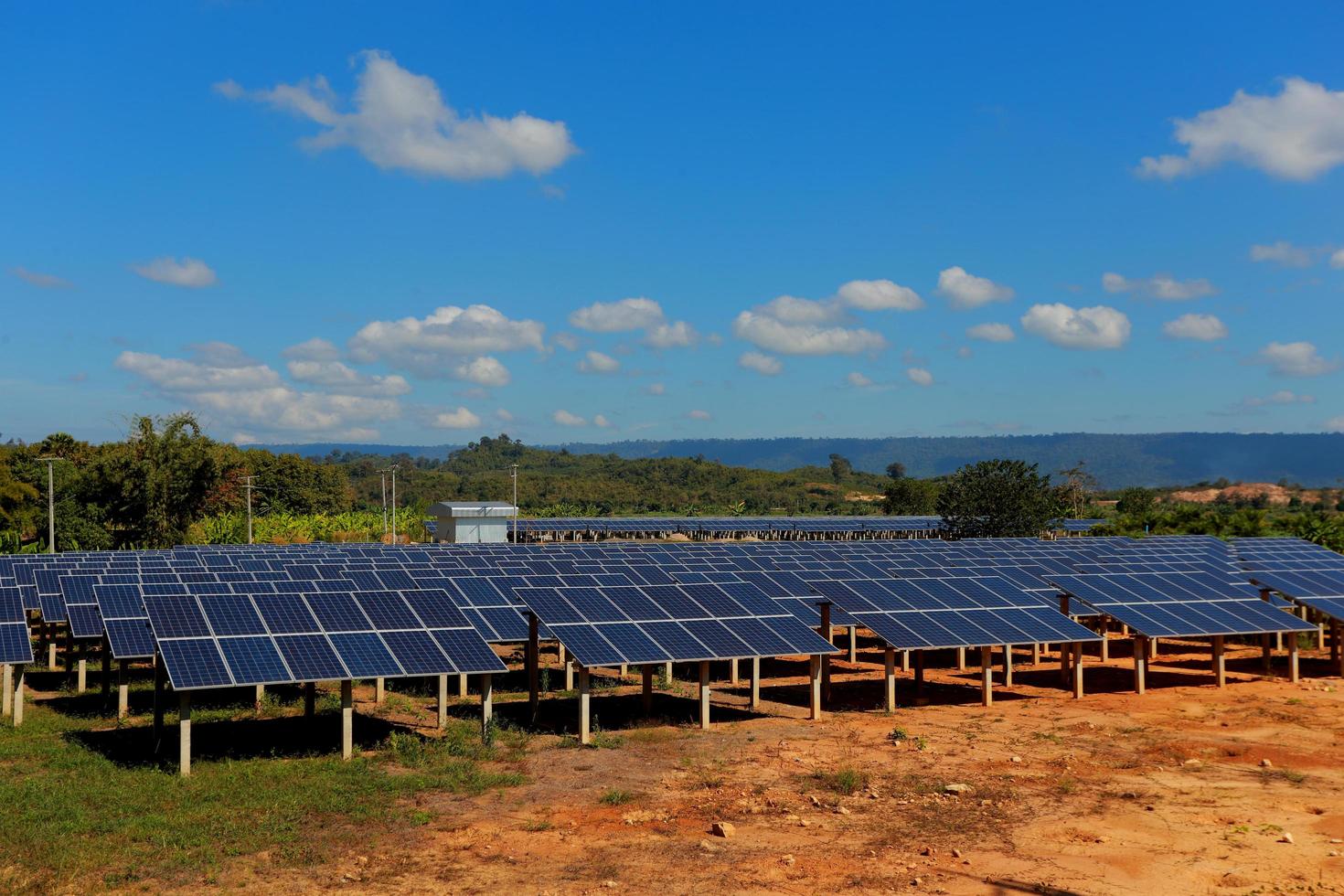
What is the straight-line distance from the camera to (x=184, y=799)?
20.8 meters

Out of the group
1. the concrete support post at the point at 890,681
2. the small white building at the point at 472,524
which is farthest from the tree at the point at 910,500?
the concrete support post at the point at 890,681

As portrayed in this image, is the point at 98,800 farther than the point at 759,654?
No

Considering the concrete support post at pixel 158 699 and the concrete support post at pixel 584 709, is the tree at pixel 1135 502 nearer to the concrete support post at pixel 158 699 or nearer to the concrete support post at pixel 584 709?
the concrete support post at pixel 584 709

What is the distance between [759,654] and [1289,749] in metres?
13.6

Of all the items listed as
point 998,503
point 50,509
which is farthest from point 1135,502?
point 50,509

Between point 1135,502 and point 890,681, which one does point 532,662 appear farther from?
point 1135,502

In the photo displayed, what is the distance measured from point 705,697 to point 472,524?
62.7 meters

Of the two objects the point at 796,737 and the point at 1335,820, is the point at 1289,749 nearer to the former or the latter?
the point at 1335,820

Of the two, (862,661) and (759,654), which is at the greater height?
(759,654)

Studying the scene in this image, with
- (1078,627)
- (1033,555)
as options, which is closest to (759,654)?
(1078,627)

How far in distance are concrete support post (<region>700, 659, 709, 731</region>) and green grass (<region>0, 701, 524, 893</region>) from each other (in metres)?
5.15

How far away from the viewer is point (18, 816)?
19.6 m

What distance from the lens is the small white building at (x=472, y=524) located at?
88312 millimetres

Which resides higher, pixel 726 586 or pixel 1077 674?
pixel 726 586
